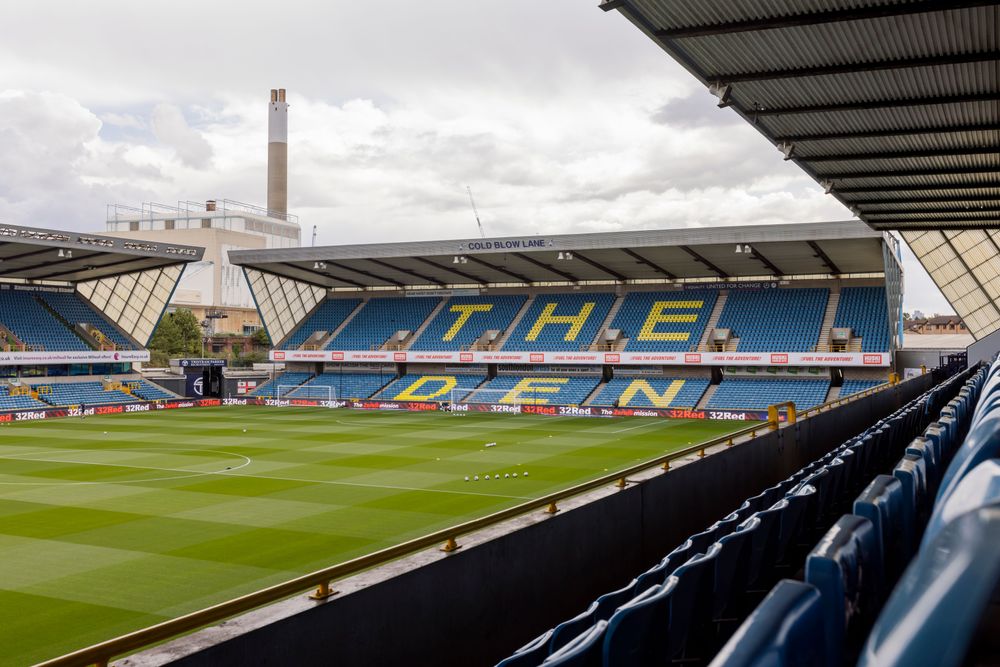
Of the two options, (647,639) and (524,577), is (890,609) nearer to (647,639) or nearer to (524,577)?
(647,639)

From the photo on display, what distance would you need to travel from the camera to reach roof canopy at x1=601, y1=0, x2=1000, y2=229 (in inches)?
435

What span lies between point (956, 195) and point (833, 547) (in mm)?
22416

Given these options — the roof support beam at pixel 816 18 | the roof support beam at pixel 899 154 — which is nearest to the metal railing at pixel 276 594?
the roof support beam at pixel 816 18

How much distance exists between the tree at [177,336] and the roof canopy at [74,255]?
109ft

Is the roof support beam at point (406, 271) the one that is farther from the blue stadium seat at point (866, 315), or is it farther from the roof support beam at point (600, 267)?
the blue stadium seat at point (866, 315)

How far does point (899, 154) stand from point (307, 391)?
4695 cm

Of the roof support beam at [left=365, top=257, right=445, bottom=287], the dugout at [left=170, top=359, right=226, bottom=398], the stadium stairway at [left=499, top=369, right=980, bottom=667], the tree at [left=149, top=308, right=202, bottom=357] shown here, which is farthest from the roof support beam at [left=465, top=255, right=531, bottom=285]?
the tree at [left=149, top=308, right=202, bottom=357]

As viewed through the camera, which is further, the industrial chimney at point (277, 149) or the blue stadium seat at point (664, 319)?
the industrial chimney at point (277, 149)

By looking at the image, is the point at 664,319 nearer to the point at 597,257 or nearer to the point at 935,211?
the point at 597,257

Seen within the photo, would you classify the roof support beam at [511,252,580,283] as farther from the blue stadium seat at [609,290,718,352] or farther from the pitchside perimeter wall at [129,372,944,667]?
the pitchside perimeter wall at [129,372,944,667]

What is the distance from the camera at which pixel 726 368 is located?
49469 mm

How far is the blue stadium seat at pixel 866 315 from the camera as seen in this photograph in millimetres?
45188

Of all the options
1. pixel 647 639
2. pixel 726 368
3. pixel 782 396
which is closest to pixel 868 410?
pixel 647 639

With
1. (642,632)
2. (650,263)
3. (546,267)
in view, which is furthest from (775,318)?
(642,632)
